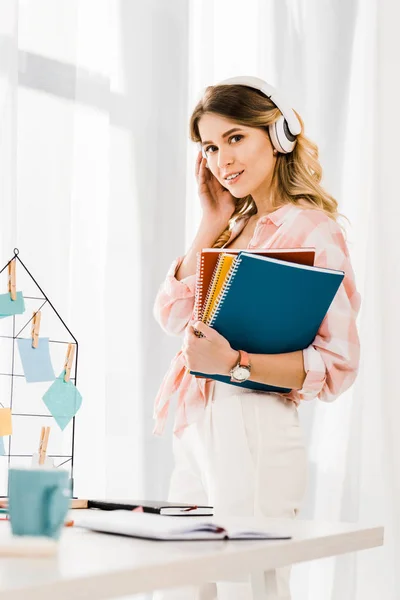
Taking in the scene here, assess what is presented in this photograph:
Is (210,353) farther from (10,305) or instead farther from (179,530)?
(179,530)

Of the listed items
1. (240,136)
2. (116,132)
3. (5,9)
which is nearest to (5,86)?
(5,9)

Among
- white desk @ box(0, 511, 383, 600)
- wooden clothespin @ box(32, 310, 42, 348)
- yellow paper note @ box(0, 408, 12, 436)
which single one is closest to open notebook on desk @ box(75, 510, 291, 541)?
white desk @ box(0, 511, 383, 600)

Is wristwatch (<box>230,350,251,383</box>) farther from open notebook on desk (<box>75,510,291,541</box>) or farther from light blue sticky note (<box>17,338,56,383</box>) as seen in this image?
open notebook on desk (<box>75,510,291,541</box>)

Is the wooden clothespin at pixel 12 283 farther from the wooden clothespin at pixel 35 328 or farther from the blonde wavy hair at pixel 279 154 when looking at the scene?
the blonde wavy hair at pixel 279 154

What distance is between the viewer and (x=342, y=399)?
2197 millimetres

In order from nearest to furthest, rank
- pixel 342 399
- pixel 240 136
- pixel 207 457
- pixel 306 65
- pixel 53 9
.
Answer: pixel 207 457 → pixel 240 136 → pixel 53 9 → pixel 342 399 → pixel 306 65

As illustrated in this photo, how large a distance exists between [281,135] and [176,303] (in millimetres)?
368

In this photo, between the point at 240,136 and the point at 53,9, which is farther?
the point at 53,9

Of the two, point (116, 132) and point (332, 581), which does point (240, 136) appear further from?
point (332, 581)

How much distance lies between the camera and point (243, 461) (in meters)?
1.30

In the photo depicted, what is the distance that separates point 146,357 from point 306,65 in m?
0.97

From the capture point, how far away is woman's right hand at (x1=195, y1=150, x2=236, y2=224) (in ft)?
5.44

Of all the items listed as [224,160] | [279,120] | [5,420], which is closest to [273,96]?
[279,120]

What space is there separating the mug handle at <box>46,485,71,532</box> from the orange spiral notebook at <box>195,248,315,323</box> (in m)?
0.69
